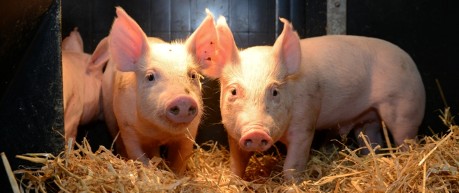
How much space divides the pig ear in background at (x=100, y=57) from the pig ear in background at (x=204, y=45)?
1.17 m

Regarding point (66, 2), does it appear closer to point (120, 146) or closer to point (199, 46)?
point (120, 146)

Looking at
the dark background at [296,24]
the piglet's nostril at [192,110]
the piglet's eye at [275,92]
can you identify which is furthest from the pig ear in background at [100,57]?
the piglet's eye at [275,92]

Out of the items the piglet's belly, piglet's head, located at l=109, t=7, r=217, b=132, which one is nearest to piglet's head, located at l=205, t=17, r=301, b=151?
piglet's head, located at l=109, t=7, r=217, b=132

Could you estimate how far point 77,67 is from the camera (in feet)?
15.8

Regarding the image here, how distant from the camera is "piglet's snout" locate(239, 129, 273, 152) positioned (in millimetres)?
3316

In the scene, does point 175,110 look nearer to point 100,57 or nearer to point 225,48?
point 225,48

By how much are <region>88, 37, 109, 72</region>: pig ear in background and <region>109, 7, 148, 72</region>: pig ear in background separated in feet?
3.33

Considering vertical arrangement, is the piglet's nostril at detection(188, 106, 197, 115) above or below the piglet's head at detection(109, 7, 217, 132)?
→ below

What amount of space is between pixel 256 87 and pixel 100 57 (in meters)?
1.90

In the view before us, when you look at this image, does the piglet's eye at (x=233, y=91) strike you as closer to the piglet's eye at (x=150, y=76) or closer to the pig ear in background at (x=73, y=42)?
the piglet's eye at (x=150, y=76)

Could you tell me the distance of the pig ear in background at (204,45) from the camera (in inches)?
152

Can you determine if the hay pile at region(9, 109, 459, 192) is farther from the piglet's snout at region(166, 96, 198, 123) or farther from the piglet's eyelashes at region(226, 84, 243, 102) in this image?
the piglet's eyelashes at region(226, 84, 243, 102)

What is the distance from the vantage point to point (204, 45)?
396 centimetres

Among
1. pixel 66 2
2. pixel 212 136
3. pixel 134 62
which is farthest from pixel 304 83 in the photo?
pixel 66 2
